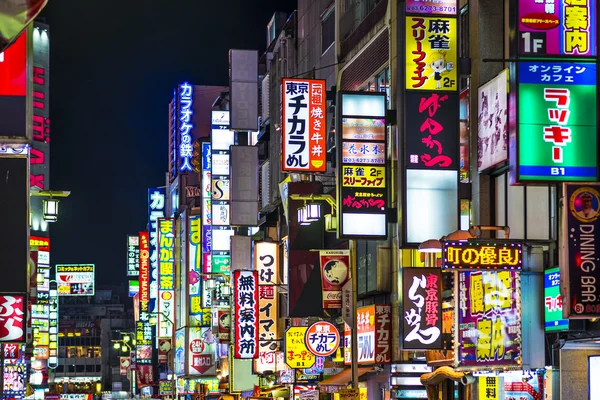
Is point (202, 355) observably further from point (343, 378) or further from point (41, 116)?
point (343, 378)

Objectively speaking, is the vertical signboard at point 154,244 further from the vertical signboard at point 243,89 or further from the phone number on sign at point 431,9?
the phone number on sign at point 431,9

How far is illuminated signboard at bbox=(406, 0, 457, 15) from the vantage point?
22.6 meters

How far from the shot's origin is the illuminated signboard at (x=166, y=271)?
76.2 metres

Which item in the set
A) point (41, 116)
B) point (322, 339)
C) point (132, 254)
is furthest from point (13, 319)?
point (132, 254)

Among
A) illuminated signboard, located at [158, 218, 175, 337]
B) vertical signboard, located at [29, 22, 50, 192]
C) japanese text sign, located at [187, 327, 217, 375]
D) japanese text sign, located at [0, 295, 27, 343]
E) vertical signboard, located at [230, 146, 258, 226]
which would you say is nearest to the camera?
japanese text sign, located at [0, 295, 27, 343]

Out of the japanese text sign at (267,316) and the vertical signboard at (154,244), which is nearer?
the japanese text sign at (267,316)

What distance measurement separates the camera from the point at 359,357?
3009 cm

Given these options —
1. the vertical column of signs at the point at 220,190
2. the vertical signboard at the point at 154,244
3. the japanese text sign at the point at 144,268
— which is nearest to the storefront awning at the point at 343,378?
the vertical column of signs at the point at 220,190

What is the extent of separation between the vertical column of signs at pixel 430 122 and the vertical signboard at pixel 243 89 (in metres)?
25.5

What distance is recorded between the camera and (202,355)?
2685 inches

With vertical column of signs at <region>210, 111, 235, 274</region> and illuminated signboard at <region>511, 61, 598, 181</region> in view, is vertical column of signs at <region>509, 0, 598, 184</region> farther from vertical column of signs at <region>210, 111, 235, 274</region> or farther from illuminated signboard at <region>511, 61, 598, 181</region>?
vertical column of signs at <region>210, 111, 235, 274</region>

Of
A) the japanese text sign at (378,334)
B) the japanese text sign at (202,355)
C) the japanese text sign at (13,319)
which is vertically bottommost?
the japanese text sign at (202,355)

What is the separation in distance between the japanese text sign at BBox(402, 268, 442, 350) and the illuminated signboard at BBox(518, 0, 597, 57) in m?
8.18

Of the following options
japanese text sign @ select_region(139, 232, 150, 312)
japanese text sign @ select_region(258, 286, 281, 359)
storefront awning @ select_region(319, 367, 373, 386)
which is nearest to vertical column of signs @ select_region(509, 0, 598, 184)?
storefront awning @ select_region(319, 367, 373, 386)
